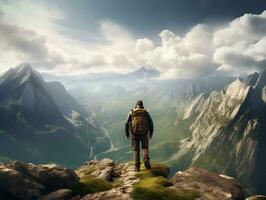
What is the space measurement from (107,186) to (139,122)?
23.6 ft

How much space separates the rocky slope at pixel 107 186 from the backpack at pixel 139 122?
15.0 ft

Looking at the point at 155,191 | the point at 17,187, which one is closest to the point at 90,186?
the point at 17,187

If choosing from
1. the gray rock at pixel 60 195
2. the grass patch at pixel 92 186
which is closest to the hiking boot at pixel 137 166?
the grass patch at pixel 92 186

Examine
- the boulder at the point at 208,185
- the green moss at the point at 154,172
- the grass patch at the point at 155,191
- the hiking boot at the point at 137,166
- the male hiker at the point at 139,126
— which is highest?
the male hiker at the point at 139,126

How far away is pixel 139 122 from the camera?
34.1 meters

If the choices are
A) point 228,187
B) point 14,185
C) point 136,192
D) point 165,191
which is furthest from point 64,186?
point 228,187

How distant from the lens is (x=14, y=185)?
30.7m

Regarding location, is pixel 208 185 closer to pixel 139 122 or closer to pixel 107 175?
pixel 139 122

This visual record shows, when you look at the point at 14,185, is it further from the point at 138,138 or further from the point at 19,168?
the point at 138,138

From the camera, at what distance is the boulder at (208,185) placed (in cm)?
3100

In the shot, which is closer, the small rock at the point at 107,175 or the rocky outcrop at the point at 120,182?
the rocky outcrop at the point at 120,182

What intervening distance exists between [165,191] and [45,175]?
12.9 metres

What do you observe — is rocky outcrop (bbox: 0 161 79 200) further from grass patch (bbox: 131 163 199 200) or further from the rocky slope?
grass patch (bbox: 131 163 199 200)

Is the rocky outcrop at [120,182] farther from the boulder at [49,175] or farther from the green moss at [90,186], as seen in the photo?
the boulder at [49,175]
